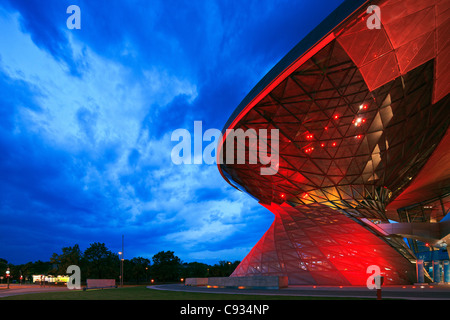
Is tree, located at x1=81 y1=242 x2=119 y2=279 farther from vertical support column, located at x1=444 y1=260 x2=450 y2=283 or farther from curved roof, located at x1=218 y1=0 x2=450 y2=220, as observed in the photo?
vertical support column, located at x1=444 y1=260 x2=450 y2=283

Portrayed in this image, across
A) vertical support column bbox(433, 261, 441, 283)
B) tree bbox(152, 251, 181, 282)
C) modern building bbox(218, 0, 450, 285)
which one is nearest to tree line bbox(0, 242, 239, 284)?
tree bbox(152, 251, 181, 282)

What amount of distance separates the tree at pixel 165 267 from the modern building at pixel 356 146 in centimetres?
4599

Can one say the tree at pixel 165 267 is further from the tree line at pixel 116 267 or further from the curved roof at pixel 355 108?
the curved roof at pixel 355 108

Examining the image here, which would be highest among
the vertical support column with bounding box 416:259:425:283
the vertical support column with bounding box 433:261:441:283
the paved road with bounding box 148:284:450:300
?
the paved road with bounding box 148:284:450:300

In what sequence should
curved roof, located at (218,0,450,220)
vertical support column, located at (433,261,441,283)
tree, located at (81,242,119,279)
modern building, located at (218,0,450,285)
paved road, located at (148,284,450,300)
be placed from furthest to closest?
tree, located at (81,242,119,279) → vertical support column, located at (433,261,441,283) → paved road, located at (148,284,450,300) → modern building, located at (218,0,450,285) → curved roof, located at (218,0,450,220)

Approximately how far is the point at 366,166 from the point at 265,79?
56.1 ft

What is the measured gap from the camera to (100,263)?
7788 centimetres

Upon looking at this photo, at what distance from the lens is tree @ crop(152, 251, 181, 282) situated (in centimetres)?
7531

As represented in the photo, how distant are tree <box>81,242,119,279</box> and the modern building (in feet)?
170

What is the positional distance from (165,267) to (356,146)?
63713 mm

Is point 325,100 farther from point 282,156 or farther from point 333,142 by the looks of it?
point 282,156

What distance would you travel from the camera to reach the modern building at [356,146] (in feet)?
47.7

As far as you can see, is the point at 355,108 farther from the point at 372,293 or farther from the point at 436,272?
the point at 436,272

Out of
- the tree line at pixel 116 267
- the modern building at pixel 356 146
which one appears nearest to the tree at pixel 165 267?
the tree line at pixel 116 267
